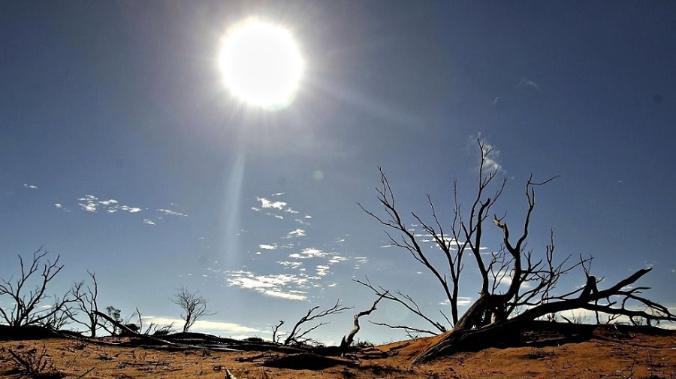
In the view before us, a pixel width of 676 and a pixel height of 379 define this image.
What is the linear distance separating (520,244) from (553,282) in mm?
2837

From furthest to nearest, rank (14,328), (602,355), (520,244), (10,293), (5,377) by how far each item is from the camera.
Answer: (10,293) < (520,244) < (14,328) < (602,355) < (5,377)

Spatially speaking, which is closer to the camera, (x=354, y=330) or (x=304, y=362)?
(x=304, y=362)

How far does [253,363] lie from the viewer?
500cm

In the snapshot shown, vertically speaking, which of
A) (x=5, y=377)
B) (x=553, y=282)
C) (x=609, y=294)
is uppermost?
(x=553, y=282)

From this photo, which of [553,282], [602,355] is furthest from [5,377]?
[553,282]

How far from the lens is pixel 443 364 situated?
5.63 meters

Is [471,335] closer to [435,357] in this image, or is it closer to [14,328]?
[435,357]

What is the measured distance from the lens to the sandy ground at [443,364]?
14.1 ft

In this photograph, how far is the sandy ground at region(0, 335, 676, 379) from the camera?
14.1 ft

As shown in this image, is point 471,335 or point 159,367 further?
point 471,335

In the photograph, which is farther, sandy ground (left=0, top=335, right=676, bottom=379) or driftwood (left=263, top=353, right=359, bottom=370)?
driftwood (left=263, top=353, right=359, bottom=370)

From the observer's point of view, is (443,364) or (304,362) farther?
(443,364)

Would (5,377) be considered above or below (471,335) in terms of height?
below

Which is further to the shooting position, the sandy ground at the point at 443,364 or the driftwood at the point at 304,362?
the driftwood at the point at 304,362
